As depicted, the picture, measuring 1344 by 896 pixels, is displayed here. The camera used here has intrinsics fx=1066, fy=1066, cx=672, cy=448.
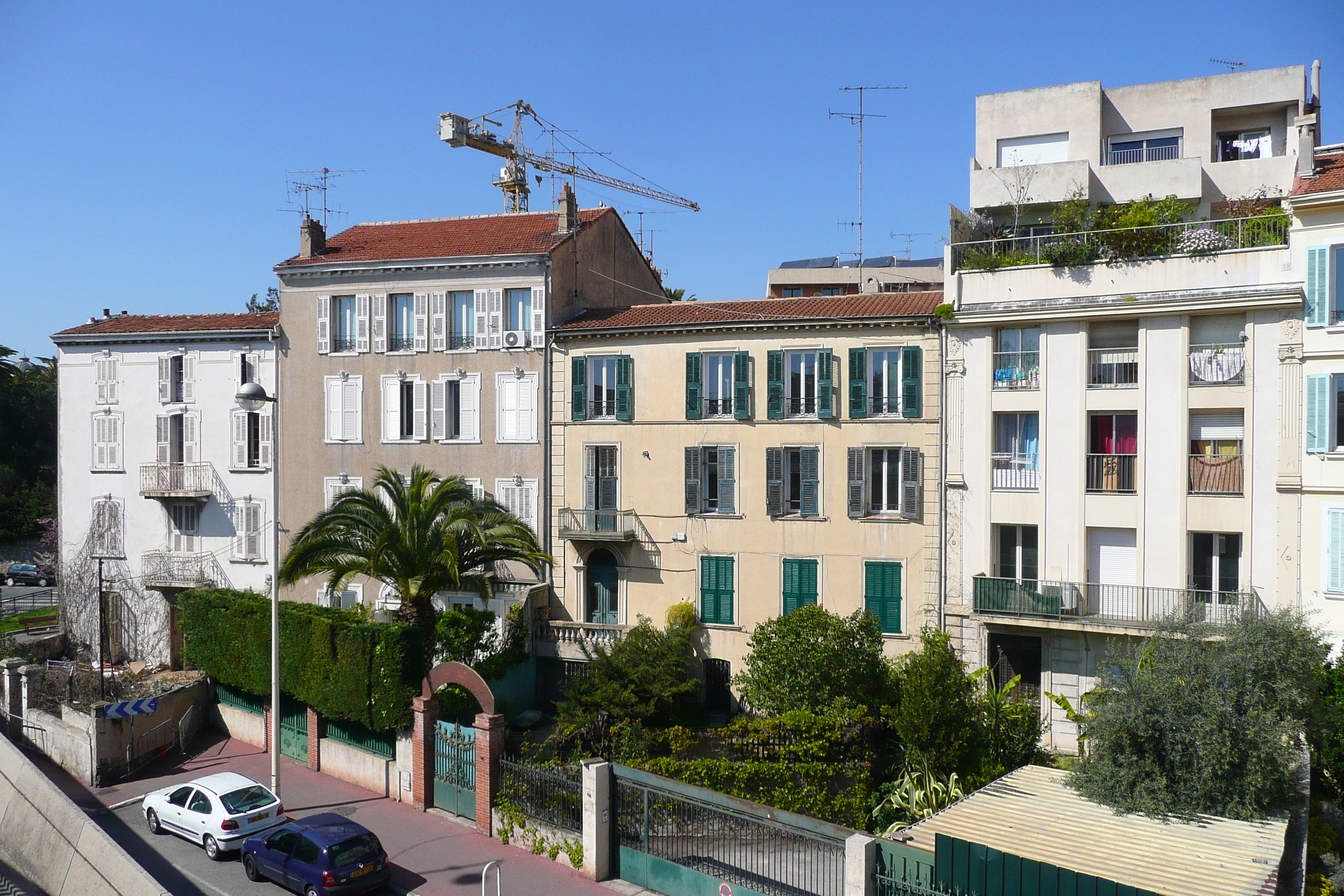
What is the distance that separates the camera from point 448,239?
3459cm

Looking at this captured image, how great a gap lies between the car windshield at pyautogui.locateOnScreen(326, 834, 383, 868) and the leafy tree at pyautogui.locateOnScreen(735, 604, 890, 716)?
31.7 feet

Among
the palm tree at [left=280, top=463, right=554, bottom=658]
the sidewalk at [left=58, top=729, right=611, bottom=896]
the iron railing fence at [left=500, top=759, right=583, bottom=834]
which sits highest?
the palm tree at [left=280, top=463, right=554, bottom=658]

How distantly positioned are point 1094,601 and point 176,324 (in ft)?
102

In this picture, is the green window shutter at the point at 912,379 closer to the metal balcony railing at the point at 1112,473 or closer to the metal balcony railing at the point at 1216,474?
the metal balcony railing at the point at 1112,473

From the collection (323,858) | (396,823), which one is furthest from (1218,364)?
(323,858)

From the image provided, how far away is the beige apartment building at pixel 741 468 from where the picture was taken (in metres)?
28.0

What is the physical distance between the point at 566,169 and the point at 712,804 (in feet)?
116

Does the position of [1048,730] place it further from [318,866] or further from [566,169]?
[566,169]

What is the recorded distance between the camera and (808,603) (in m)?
28.8

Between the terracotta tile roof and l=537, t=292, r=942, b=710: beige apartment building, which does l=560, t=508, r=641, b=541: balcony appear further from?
the terracotta tile roof

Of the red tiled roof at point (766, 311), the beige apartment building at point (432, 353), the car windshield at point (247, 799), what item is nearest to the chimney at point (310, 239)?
the beige apartment building at point (432, 353)

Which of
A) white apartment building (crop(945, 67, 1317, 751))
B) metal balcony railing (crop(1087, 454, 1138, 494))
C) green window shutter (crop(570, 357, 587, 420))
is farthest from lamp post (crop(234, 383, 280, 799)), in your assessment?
metal balcony railing (crop(1087, 454, 1138, 494))

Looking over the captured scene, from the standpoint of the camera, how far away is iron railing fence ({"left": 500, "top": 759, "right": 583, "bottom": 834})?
2020 centimetres

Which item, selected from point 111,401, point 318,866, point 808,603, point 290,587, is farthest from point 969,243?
point 111,401
